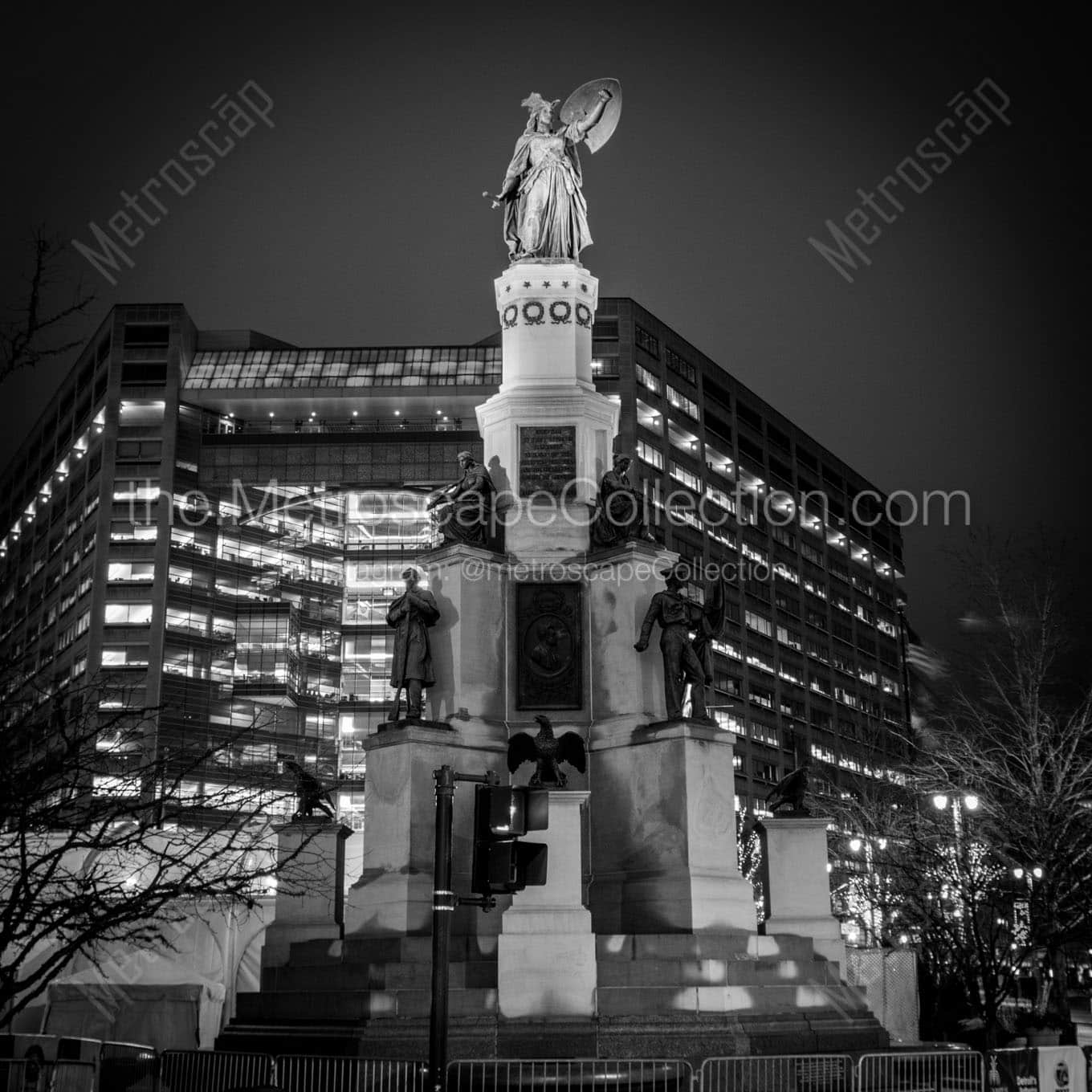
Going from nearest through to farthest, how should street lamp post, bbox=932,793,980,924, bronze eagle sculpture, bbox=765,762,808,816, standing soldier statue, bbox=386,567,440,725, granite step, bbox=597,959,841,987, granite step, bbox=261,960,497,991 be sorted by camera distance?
1. granite step, bbox=597,959,841,987
2. granite step, bbox=261,960,497,991
3. bronze eagle sculpture, bbox=765,762,808,816
4. standing soldier statue, bbox=386,567,440,725
5. street lamp post, bbox=932,793,980,924

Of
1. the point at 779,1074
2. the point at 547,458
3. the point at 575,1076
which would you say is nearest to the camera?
the point at 779,1074

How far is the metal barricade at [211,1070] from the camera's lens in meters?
16.7

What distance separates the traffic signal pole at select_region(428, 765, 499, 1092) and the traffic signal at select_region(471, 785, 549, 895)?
0.70 feet

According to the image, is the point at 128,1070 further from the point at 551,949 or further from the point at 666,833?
the point at 666,833

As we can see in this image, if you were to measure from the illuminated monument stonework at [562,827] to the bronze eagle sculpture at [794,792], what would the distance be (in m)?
0.32

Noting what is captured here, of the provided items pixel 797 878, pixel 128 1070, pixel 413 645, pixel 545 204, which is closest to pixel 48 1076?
pixel 128 1070

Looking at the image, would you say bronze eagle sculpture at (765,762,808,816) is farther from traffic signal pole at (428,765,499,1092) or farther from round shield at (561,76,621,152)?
round shield at (561,76,621,152)

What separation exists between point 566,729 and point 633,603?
7.99 ft

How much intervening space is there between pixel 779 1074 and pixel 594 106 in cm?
1998

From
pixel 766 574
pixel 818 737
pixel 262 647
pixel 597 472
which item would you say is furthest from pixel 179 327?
pixel 597 472

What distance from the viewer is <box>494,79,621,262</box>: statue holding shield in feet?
93.0

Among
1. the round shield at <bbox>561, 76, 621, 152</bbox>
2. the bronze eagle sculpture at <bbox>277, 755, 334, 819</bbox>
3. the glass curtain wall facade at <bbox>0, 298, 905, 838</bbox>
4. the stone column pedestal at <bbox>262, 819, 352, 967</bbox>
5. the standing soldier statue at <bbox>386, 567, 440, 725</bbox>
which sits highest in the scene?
the glass curtain wall facade at <bbox>0, 298, 905, 838</bbox>

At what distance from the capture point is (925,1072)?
17.0 metres

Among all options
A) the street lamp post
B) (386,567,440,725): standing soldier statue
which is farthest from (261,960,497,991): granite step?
the street lamp post
